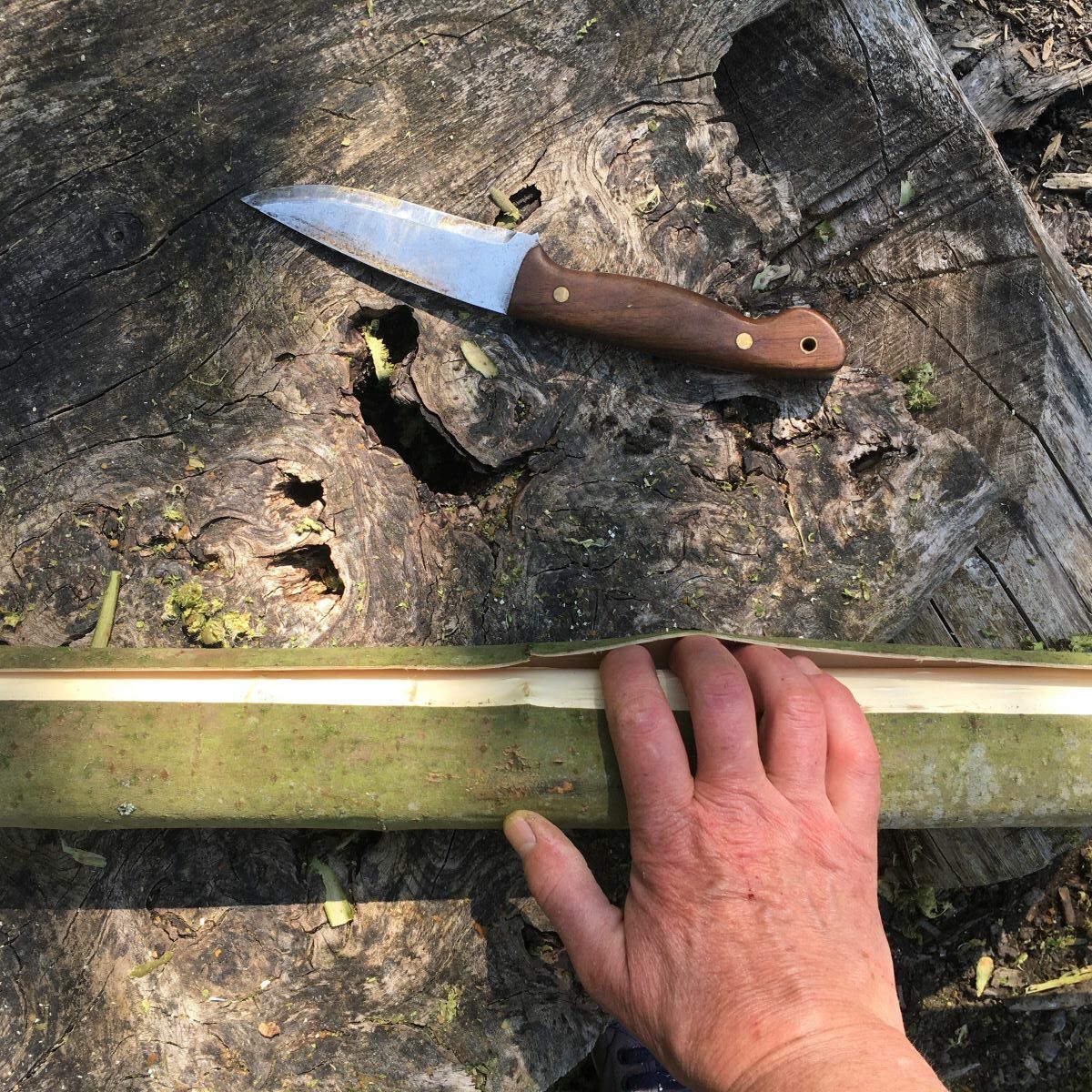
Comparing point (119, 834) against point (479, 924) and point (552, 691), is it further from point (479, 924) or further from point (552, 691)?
point (552, 691)

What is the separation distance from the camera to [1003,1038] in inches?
115

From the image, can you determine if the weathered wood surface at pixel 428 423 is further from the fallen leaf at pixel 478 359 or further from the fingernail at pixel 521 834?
the fingernail at pixel 521 834

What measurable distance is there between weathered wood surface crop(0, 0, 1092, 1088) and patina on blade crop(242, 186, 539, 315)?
0.21ft

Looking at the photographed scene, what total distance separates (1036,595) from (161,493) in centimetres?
244

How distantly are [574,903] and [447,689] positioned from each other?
1.84 ft

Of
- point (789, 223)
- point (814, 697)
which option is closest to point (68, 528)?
point (814, 697)

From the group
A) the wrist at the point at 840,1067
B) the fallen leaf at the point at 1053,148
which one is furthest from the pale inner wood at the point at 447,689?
the fallen leaf at the point at 1053,148

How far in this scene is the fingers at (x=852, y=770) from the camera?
1731mm

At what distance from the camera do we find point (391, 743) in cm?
178

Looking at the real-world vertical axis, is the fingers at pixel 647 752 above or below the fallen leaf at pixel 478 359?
below

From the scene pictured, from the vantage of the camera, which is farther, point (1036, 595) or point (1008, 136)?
point (1008, 136)

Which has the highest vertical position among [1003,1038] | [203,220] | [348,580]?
[203,220]

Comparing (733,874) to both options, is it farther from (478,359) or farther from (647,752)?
(478,359)

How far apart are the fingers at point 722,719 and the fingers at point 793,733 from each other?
0.13ft
